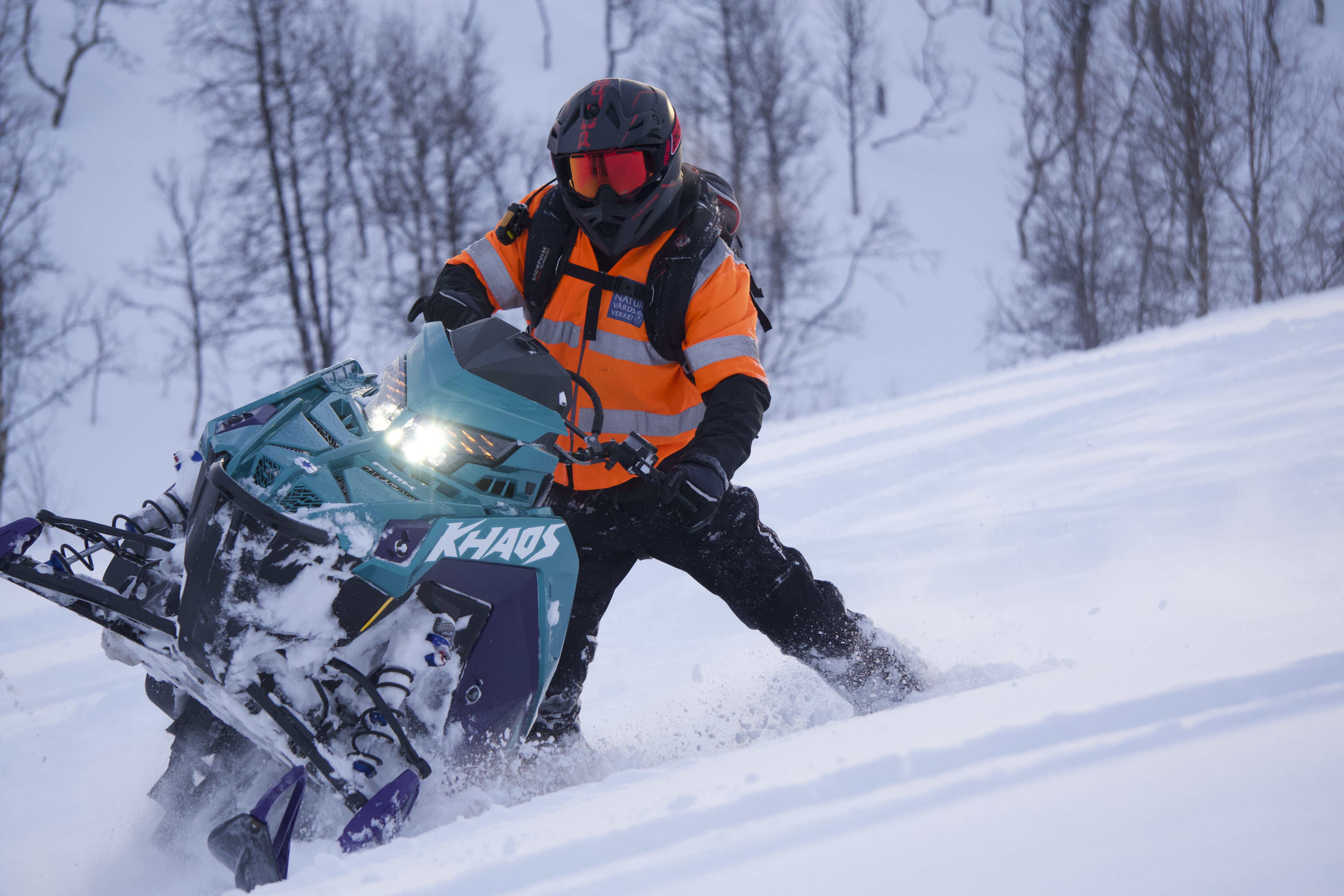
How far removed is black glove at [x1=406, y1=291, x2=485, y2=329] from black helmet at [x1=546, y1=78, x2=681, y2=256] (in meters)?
0.43

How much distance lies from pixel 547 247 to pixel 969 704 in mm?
1794

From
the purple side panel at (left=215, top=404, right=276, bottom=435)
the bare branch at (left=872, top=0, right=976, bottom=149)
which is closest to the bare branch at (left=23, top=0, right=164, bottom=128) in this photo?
the bare branch at (left=872, top=0, right=976, bottom=149)

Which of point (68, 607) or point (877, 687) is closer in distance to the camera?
point (68, 607)

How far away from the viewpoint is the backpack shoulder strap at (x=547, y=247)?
2.78m

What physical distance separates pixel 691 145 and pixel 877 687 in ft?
62.8

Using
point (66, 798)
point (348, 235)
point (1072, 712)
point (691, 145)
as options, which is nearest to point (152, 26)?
point (348, 235)

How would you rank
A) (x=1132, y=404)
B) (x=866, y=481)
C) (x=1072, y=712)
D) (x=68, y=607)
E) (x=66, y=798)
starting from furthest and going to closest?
1. (x=1132, y=404)
2. (x=866, y=481)
3. (x=66, y=798)
4. (x=68, y=607)
5. (x=1072, y=712)

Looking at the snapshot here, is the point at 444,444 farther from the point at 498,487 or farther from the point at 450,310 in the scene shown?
the point at 450,310

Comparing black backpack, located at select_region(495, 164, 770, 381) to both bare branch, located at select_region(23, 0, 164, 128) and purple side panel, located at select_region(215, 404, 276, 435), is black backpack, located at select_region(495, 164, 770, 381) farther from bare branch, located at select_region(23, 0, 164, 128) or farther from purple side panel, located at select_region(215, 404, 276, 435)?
bare branch, located at select_region(23, 0, 164, 128)

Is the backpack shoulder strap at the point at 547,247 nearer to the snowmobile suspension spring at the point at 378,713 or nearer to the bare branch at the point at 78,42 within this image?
the snowmobile suspension spring at the point at 378,713

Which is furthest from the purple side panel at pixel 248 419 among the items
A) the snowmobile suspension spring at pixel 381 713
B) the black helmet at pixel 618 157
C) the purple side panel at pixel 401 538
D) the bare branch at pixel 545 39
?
the bare branch at pixel 545 39

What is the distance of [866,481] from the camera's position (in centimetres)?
622

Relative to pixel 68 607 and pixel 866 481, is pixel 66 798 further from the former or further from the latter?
pixel 866 481

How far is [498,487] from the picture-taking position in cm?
226
